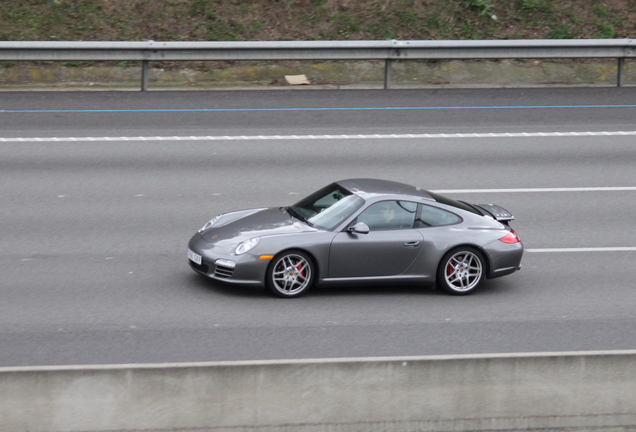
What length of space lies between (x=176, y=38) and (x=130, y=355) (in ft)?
49.6

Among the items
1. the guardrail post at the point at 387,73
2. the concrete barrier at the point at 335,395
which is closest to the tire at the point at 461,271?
the concrete barrier at the point at 335,395

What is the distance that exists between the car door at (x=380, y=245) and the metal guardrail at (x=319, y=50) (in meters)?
10.2

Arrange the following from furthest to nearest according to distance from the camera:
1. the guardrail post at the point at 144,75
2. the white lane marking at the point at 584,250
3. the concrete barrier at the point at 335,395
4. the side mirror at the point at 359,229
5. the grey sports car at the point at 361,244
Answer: the guardrail post at the point at 144,75 < the white lane marking at the point at 584,250 < the side mirror at the point at 359,229 < the grey sports car at the point at 361,244 < the concrete barrier at the point at 335,395

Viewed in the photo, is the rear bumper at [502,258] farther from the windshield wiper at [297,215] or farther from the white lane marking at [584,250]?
the windshield wiper at [297,215]

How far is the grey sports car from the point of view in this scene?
1026cm

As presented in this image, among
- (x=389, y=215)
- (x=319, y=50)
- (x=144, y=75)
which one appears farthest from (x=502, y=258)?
(x=144, y=75)

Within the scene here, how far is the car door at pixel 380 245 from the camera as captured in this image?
10.4 metres

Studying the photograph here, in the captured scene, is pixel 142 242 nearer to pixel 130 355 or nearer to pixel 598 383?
pixel 130 355

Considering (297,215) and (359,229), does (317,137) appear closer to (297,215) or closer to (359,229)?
(297,215)

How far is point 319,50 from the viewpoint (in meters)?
20.3

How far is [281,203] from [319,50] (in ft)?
24.4

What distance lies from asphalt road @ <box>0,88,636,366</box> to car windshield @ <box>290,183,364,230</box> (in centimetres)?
88

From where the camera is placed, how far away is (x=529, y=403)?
23.9ft

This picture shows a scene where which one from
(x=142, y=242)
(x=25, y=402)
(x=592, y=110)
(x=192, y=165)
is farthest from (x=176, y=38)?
(x=25, y=402)
